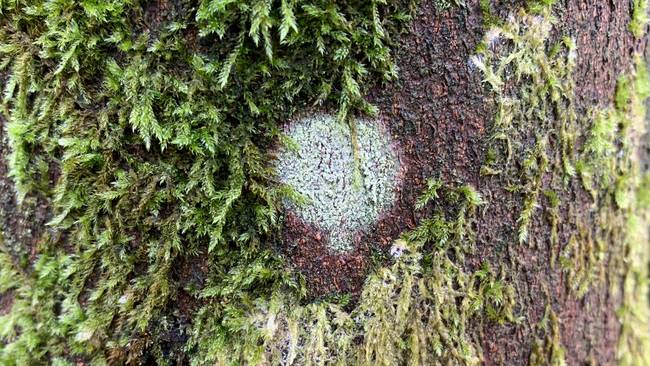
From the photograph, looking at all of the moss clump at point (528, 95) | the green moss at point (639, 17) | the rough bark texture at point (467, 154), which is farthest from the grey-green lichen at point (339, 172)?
the green moss at point (639, 17)

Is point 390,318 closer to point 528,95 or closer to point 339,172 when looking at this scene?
point 339,172

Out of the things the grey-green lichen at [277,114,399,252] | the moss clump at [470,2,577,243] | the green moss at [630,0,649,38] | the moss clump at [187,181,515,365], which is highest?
the green moss at [630,0,649,38]

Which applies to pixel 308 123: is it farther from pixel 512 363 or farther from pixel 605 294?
pixel 605 294

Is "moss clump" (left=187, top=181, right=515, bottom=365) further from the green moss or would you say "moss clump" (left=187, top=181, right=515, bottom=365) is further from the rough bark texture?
the green moss

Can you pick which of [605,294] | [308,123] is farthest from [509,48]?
[605,294]

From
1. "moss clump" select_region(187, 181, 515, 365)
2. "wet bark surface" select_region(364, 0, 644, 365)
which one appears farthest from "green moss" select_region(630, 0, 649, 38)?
"moss clump" select_region(187, 181, 515, 365)

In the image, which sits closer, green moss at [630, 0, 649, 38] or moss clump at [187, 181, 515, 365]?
moss clump at [187, 181, 515, 365]
